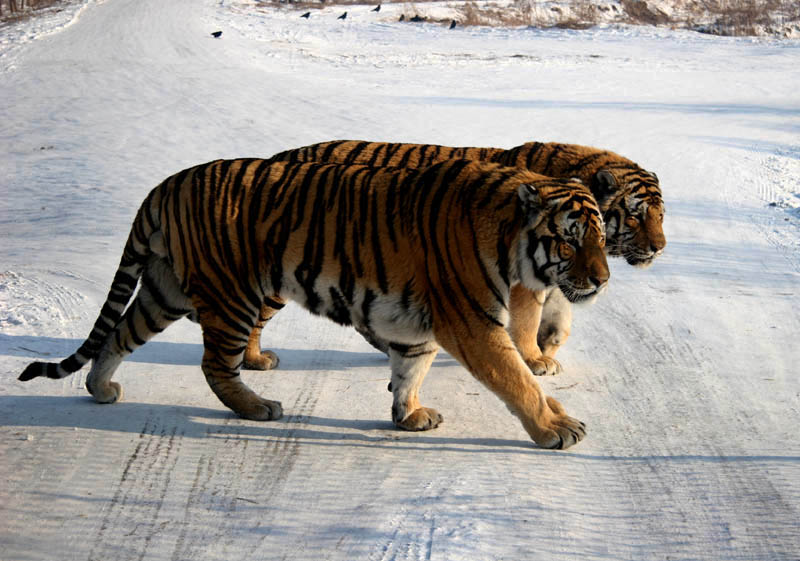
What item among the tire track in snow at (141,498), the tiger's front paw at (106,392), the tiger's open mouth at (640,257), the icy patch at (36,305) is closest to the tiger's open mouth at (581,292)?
the tiger's open mouth at (640,257)

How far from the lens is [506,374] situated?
13.3 feet

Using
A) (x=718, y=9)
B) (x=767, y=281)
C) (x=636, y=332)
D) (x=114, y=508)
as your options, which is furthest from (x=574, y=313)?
(x=718, y=9)

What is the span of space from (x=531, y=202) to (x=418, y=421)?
1253 mm

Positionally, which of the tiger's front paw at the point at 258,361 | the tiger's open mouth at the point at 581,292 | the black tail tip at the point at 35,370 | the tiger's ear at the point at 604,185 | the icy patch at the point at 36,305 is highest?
the tiger's ear at the point at 604,185

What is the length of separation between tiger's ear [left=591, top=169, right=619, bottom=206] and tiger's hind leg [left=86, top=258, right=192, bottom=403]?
217 cm

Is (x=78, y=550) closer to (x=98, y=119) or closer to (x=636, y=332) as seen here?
(x=636, y=332)

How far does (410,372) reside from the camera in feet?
14.7

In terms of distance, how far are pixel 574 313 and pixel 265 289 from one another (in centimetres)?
262

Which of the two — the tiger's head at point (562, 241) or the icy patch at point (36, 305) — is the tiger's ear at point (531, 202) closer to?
the tiger's head at point (562, 241)

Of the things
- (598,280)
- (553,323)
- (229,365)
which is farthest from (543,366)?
(229,365)

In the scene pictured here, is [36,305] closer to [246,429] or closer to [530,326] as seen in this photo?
[246,429]

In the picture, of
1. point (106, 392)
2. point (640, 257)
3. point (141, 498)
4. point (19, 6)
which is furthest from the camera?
point (19, 6)

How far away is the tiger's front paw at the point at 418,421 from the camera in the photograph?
4523 millimetres

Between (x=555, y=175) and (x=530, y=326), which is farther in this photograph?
(x=555, y=175)
